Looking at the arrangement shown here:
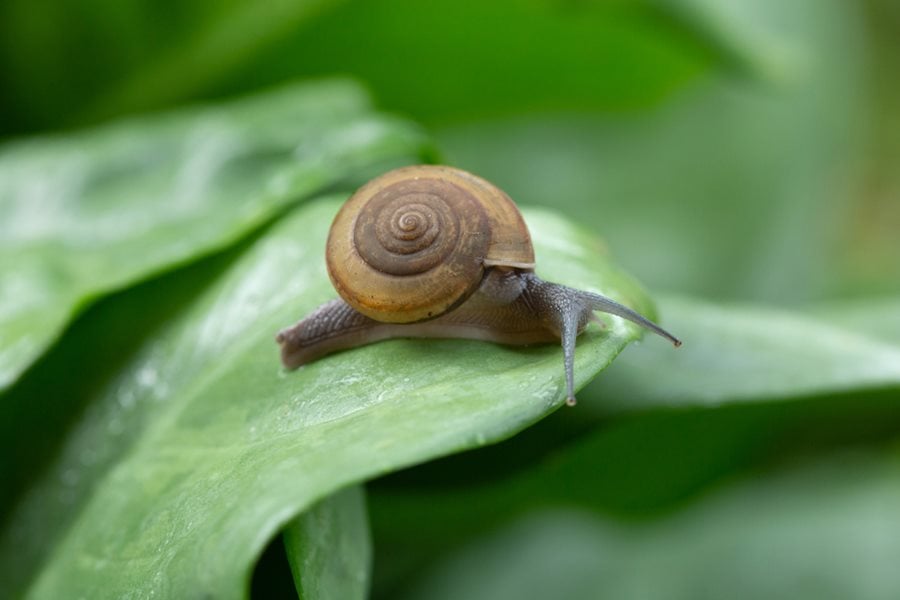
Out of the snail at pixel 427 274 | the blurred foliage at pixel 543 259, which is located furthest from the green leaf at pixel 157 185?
the snail at pixel 427 274

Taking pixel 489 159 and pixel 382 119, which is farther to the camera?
pixel 489 159

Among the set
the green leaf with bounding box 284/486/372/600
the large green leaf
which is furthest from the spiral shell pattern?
the large green leaf

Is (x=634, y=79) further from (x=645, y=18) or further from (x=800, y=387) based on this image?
(x=800, y=387)

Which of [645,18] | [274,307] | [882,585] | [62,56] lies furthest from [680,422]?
[62,56]

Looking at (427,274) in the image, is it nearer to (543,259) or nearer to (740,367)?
(543,259)

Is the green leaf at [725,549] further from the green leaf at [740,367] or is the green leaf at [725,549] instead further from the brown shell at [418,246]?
the brown shell at [418,246]

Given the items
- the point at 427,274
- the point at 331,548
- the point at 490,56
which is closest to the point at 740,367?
the point at 427,274

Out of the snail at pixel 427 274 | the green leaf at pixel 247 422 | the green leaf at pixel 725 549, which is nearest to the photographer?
the green leaf at pixel 247 422
